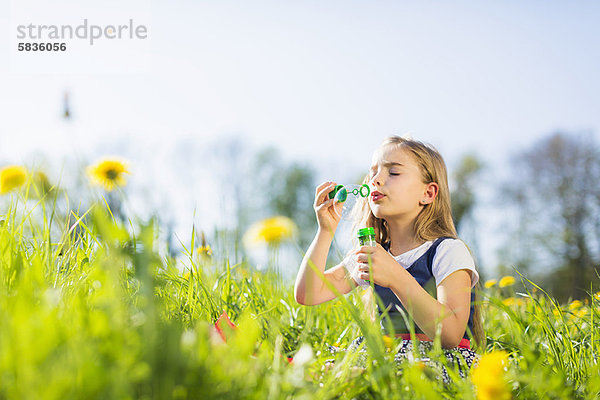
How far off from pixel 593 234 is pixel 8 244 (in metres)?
10.6

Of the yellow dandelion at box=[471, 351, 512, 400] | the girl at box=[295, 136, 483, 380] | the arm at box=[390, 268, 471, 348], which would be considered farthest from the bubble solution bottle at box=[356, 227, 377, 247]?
the yellow dandelion at box=[471, 351, 512, 400]

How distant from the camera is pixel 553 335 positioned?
65.4 inches

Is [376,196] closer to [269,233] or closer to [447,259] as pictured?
[447,259]

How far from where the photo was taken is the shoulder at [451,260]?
201cm

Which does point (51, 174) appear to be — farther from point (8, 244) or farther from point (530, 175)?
point (530, 175)

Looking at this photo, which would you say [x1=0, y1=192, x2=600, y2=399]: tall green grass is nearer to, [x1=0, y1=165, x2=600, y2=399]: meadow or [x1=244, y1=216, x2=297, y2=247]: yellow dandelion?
[x1=0, y1=165, x2=600, y2=399]: meadow

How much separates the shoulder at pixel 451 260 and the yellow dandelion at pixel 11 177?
1.81m

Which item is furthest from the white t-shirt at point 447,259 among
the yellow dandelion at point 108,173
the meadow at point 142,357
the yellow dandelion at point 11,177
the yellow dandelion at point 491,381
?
the yellow dandelion at point 11,177

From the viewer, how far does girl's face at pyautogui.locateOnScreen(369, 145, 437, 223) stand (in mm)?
2293

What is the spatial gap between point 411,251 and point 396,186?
0.32 m

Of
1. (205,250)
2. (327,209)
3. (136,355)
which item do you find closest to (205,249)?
(205,250)

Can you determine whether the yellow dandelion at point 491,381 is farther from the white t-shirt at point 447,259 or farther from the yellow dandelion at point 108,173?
the yellow dandelion at point 108,173

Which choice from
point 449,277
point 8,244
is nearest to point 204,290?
point 8,244

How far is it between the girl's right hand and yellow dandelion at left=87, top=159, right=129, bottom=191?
91 cm
